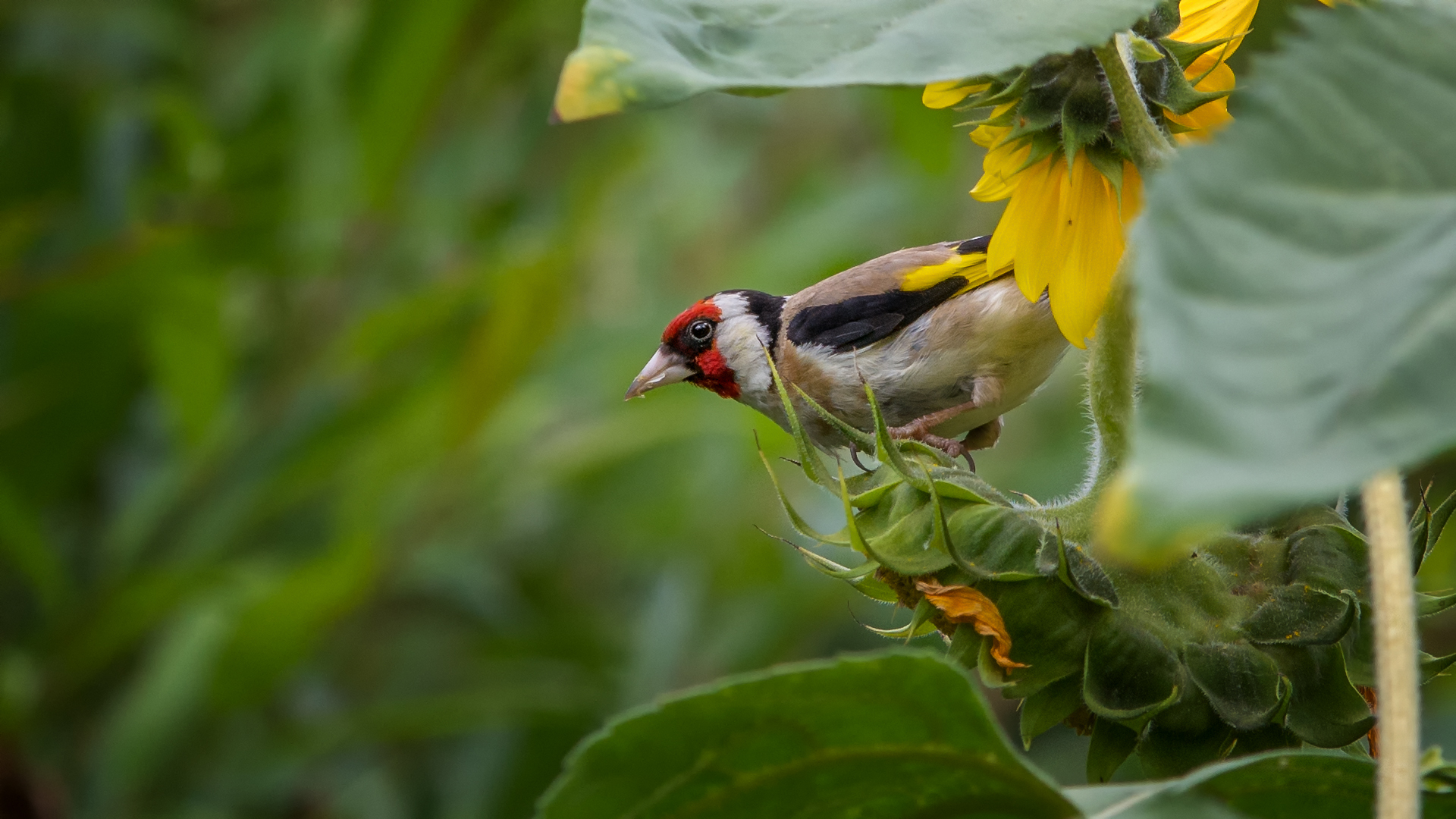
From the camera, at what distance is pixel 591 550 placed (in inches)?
125

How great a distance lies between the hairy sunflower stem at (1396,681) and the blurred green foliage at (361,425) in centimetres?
150

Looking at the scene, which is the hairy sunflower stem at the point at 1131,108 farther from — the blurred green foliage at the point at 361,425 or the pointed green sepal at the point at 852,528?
the blurred green foliage at the point at 361,425

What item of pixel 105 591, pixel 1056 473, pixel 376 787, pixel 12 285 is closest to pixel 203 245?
pixel 12 285

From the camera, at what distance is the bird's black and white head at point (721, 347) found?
58.9 inches

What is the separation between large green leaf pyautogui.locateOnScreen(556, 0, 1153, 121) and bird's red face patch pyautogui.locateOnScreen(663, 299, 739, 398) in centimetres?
93

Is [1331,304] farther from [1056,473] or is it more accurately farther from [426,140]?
[426,140]

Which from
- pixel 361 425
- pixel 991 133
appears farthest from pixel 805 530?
pixel 361 425

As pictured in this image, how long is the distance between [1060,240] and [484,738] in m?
2.24

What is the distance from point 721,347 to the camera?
1520mm

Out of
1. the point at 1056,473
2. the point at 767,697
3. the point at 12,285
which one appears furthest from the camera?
the point at 1056,473

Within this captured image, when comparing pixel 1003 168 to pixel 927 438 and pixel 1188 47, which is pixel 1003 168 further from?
pixel 927 438

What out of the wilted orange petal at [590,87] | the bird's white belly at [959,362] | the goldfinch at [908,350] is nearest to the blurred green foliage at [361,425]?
the goldfinch at [908,350]

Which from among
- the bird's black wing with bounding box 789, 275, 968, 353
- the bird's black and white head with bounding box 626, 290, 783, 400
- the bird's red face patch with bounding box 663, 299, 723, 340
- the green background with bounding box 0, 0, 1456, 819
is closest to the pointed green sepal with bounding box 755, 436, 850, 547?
the bird's black wing with bounding box 789, 275, 968, 353

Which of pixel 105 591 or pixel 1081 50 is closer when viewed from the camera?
pixel 1081 50
